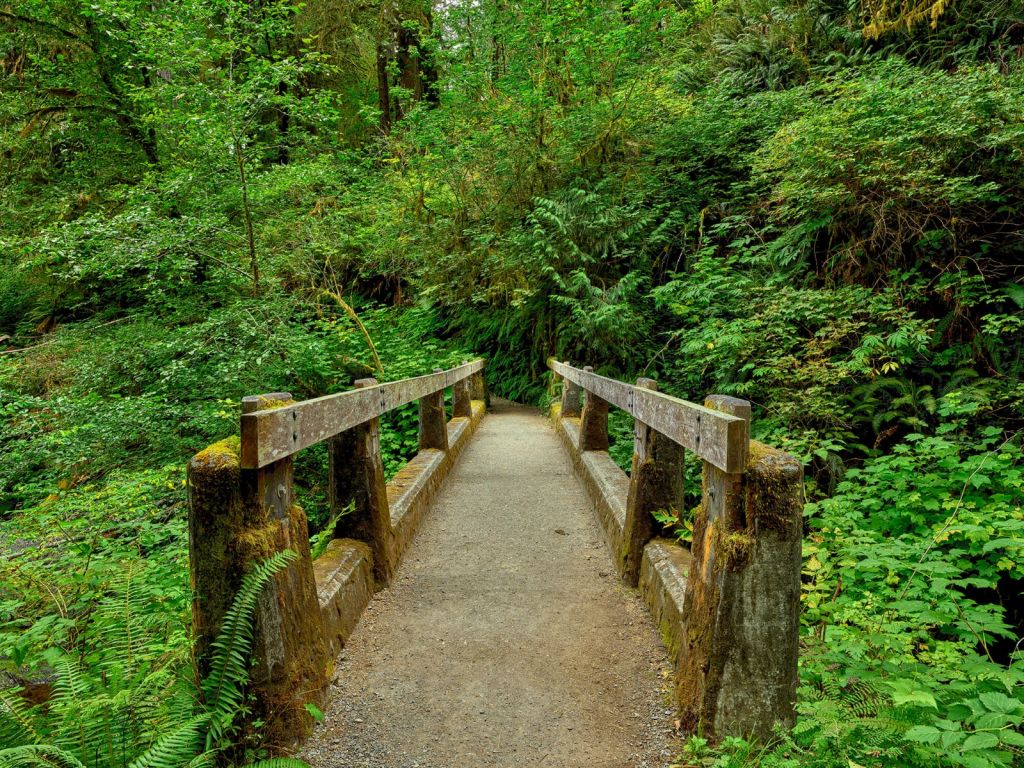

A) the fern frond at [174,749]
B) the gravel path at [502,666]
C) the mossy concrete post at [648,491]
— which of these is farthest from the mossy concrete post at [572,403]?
the fern frond at [174,749]

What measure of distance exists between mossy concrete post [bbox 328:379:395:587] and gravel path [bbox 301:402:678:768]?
30 centimetres

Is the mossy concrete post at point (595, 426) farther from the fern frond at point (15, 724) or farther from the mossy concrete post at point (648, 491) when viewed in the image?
the fern frond at point (15, 724)

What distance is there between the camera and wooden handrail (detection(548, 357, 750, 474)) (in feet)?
6.35

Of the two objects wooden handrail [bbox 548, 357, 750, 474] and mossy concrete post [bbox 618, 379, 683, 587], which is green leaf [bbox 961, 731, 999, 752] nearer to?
wooden handrail [bbox 548, 357, 750, 474]

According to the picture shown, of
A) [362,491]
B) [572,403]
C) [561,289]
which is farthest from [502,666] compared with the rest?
[561,289]

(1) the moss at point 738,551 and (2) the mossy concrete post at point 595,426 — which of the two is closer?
(1) the moss at point 738,551

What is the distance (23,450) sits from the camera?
26.9 feet

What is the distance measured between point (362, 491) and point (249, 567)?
4.50 ft

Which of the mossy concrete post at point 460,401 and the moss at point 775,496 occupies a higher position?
the moss at point 775,496

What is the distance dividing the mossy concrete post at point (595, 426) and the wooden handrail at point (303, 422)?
8.83ft

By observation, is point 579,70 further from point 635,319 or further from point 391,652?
point 391,652

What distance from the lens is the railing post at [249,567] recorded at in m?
1.93

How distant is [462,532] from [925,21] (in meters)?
11.8

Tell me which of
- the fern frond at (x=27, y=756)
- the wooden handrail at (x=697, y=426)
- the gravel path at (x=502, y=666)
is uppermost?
the wooden handrail at (x=697, y=426)
